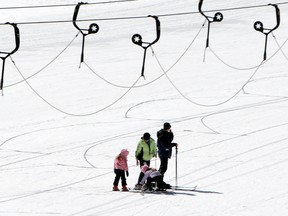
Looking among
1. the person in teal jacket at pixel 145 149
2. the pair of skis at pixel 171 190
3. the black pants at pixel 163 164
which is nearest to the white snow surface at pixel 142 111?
the pair of skis at pixel 171 190

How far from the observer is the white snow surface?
21.2m

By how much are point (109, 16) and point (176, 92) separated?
16.7m

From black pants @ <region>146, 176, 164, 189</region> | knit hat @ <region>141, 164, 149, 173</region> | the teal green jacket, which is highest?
the teal green jacket

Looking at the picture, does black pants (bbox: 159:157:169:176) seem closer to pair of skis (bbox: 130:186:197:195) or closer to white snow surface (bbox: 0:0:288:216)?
pair of skis (bbox: 130:186:197:195)

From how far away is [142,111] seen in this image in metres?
33.7

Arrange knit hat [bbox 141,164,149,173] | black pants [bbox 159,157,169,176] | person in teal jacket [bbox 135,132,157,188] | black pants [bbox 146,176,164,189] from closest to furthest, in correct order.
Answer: black pants [bbox 146,176,164,189], knit hat [bbox 141,164,149,173], person in teal jacket [bbox 135,132,157,188], black pants [bbox 159,157,169,176]

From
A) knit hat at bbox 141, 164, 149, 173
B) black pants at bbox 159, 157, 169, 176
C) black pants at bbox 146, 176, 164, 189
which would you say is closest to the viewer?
black pants at bbox 146, 176, 164, 189

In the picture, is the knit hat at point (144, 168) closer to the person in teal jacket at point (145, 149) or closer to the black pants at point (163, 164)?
the person in teal jacket at point (145, 149)

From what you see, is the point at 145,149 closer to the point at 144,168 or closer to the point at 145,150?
the point at 145,150

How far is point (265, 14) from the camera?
54281 mm

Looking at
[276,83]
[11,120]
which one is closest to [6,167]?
[11,120]

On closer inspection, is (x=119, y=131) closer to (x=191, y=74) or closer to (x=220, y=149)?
(x=220, y=149)

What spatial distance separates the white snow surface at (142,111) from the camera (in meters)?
21.2

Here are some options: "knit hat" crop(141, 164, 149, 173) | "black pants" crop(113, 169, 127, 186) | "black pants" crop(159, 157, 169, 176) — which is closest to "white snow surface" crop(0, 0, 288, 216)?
"black pants" crop(113, 169, 127, 186)
